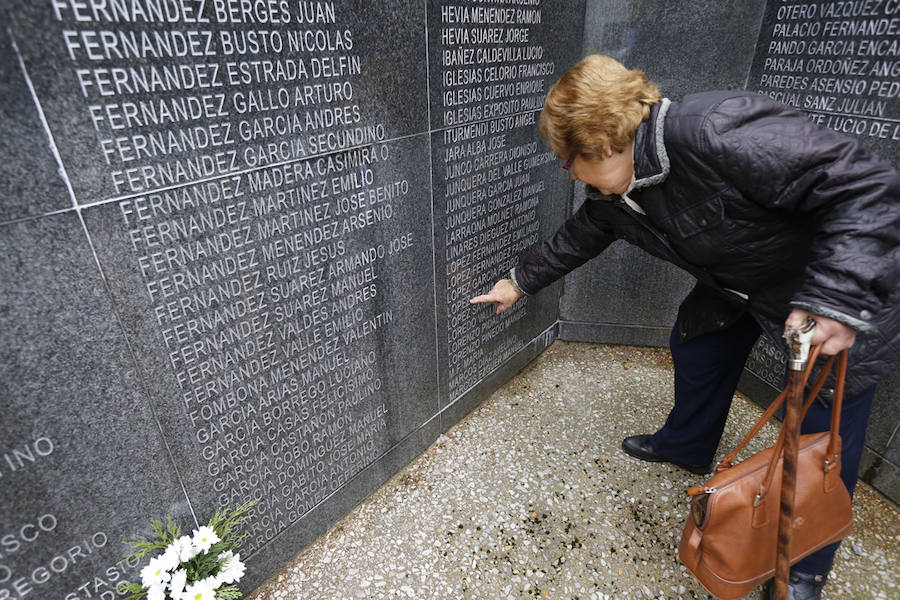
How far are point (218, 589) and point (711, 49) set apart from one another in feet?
14.6

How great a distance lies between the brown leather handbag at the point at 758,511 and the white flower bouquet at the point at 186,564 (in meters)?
1.90

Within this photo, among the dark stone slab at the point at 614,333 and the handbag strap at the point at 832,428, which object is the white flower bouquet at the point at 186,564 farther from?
the dark stone slab at the point at 614,333

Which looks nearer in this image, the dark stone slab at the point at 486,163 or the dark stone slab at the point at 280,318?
the dark stone slab at the point at 280,318

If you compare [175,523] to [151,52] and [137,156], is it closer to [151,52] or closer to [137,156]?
[137,156]

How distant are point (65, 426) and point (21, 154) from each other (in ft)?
2.93

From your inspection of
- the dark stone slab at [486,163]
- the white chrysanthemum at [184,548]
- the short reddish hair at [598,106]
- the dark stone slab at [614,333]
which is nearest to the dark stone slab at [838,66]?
the dark stone slab at [486,163]

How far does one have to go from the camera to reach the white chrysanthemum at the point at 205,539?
2055 mm

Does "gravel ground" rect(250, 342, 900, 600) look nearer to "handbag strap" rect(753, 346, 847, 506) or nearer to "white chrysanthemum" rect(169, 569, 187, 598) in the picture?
"white chrysanthemum" rect(169, 569, 187, 598)

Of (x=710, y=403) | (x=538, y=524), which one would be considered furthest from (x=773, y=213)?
(x=538, y=524)

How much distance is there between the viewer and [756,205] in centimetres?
188

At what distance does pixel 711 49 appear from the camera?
362cm

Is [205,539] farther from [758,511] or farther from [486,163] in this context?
[486,163]

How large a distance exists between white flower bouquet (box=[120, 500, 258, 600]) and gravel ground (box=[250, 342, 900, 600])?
0.55 metres

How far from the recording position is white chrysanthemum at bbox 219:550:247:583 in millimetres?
2084
